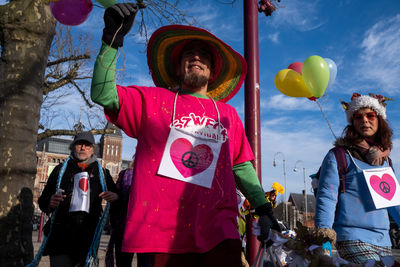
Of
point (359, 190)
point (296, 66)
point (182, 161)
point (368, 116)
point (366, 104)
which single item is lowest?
point (359, 190)

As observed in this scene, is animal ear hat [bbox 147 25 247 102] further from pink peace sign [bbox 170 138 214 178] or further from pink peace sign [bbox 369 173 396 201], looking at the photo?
A: pink peace sign [bbox 369 173 396 201]

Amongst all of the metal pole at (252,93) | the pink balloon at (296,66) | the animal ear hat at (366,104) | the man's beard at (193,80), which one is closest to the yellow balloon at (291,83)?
the pink balloon at (296,66)

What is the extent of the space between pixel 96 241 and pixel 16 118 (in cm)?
157

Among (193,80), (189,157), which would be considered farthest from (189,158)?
(193,80)

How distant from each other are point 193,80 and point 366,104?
67.6 inches

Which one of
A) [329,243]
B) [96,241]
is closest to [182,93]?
[329,243]

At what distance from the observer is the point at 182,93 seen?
2.38 metres

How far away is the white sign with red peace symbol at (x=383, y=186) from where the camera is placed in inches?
105

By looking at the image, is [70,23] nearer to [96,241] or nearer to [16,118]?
[16,118]

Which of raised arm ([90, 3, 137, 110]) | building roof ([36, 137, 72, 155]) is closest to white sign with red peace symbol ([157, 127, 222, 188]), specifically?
raised arm ([90, 3, 137, 110])

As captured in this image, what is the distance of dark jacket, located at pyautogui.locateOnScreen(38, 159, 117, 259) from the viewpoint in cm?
361

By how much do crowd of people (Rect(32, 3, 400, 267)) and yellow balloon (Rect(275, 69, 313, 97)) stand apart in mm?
1259

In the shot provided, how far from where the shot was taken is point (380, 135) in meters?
3.06

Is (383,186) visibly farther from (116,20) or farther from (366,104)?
(116,20)
